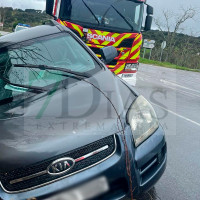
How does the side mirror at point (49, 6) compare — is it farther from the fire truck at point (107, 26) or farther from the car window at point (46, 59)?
the car window at point (46, 59)

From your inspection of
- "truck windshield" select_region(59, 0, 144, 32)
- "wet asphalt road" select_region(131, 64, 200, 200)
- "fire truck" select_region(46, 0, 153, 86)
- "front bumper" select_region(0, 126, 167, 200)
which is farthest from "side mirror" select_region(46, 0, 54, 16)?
"front bumper" select_region(0, 126, 167, 200)

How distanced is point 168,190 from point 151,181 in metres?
0.86

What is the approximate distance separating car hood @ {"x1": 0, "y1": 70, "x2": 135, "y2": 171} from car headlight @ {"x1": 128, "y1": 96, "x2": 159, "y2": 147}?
8cm

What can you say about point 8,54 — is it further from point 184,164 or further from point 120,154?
point 184,164

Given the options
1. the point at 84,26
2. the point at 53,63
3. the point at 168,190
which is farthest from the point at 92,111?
the point at 84,26

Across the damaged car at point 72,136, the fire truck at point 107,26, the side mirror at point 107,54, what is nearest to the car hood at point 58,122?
the damaged car at point 72,136

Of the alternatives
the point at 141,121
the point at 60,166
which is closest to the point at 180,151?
the point at 141,121

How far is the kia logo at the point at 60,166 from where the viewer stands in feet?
5.47

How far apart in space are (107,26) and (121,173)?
20.5 ft

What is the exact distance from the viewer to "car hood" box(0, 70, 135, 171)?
1.68 meters

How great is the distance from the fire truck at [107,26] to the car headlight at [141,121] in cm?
500

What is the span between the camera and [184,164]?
3.45m

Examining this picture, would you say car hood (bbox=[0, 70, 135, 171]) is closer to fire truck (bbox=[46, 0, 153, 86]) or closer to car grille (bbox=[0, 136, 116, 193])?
car grille (bbox=[0, 136, 116, 193])

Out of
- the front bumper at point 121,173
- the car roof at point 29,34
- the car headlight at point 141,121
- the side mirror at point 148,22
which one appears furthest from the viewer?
the side mirror at point 148,22
